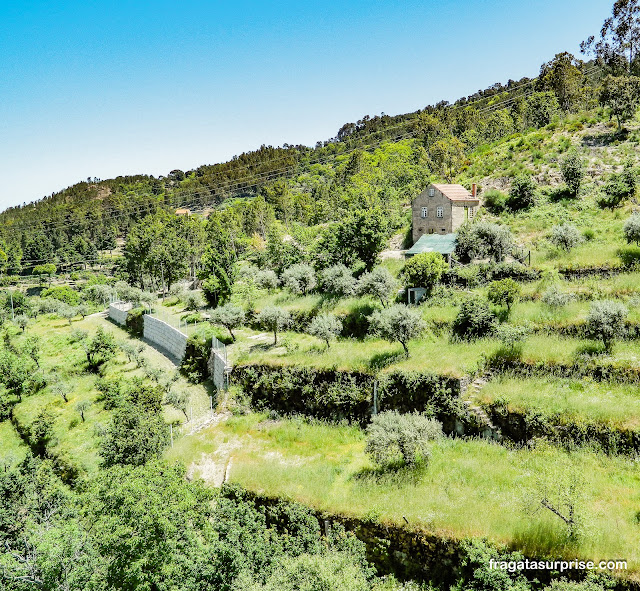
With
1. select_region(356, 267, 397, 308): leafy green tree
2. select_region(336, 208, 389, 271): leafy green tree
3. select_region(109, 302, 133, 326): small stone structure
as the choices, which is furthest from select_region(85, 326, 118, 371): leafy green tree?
select_region(356, 267, 397, 308): leafy green tree

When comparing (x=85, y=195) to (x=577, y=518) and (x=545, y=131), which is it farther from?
(x=577, y=518)

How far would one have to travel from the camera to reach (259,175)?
13112cm

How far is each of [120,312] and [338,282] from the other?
3537 centimetres

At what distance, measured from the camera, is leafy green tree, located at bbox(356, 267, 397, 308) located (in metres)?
26.0

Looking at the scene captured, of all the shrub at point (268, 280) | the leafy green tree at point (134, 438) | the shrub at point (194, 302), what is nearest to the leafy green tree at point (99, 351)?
the shrub at point (194, 302)

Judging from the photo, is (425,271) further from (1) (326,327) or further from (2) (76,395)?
(2) (76,395)

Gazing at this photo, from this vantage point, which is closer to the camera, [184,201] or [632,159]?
[632,159]

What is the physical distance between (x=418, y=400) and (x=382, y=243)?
15.7 m

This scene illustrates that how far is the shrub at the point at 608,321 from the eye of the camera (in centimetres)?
1755

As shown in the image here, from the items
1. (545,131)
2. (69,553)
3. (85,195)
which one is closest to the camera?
(69,553)

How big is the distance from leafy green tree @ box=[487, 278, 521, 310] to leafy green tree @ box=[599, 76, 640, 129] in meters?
31.6

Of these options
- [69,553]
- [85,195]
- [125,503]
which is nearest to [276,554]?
[125,503]

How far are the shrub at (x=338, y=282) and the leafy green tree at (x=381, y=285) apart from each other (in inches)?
100

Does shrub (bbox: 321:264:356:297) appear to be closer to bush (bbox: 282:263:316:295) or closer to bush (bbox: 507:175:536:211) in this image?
bush (bbox: 282:263:316:295)
